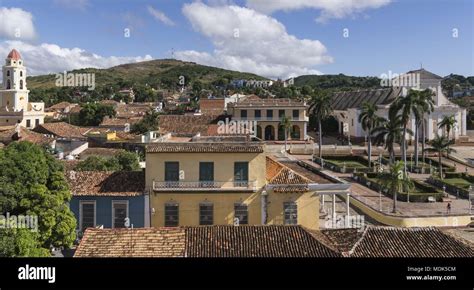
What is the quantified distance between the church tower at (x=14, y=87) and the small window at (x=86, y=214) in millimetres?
39089

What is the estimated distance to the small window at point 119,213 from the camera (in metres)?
17.6

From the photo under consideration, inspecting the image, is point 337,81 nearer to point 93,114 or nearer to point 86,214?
point 93,114

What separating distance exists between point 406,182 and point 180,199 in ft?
40.7

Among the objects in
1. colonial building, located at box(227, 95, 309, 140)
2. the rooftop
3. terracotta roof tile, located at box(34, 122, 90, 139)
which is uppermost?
colonial building, located at box(227, 95, 309, 140)

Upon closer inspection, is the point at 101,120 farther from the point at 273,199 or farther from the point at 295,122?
the point at 273,199

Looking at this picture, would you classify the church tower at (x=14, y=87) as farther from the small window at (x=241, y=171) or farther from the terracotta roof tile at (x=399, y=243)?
the terracotta roof tile at (x=399, y=243)

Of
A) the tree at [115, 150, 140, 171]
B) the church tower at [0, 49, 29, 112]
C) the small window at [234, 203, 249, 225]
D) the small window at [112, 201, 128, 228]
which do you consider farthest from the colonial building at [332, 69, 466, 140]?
the small window at [112, 201, 128, 228]

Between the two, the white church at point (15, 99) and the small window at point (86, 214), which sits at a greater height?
the white church at point (15, 99)

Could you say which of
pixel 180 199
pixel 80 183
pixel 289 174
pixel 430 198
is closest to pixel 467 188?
pixel 430 198

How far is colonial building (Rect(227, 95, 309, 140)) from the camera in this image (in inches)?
2071

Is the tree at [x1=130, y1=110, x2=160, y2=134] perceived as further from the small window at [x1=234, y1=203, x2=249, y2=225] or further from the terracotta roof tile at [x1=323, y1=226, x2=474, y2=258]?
the terracotta roof tile at [x1=323, y1=226, x2=474, y2=258]

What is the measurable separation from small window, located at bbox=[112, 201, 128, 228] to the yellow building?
36.0 inches

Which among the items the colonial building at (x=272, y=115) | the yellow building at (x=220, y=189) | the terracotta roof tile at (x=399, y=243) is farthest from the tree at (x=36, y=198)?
the colonial building at (x=272, y=115)

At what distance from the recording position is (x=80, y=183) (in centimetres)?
1816
